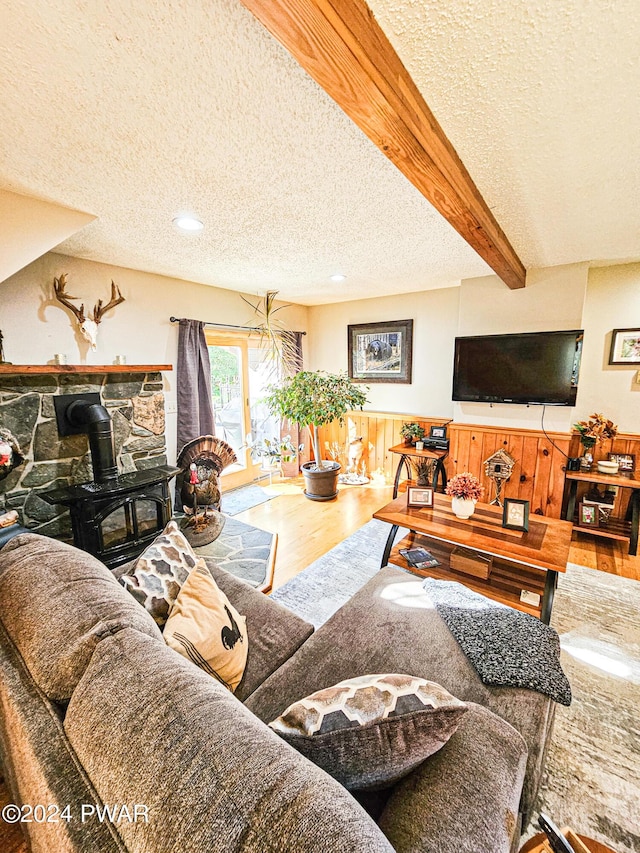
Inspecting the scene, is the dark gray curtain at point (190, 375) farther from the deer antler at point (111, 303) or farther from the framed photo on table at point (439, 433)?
the framed photo on table at point (439, 433)

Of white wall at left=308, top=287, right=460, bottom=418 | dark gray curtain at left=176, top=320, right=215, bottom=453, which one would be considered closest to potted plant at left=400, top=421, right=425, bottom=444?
white wall at left=308, top=287, right=460, bottom=418

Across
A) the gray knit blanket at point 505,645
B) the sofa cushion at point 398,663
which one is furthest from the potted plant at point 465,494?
the sofa cushion at point 398,663

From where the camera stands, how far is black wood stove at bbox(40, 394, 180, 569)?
7.97ft

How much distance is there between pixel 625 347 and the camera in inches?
120

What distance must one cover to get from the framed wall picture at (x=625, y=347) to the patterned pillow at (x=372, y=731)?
11.5ft

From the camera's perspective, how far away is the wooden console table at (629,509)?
9.26 feet

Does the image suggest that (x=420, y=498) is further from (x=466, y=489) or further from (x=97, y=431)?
(x=97, y=431)

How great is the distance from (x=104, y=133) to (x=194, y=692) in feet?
6.04

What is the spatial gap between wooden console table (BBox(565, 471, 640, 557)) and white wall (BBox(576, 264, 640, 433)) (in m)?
0.58

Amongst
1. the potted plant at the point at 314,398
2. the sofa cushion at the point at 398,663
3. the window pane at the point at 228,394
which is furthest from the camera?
the window pane at the point at 228,394

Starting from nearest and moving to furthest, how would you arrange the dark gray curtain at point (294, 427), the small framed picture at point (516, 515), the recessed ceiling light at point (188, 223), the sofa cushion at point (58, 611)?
the sofa cushion at point (58, 611) < the recessed ceiling light at point (188, 223) < the small framed picture at point (516, 515) < the dark gray curtain at point (294, 427)

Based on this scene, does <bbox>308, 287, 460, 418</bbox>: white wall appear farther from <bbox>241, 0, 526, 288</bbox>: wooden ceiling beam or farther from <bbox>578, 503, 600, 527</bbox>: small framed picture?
<bbox>241, 0, 526, 288</bbox>: wooden ceiling beam

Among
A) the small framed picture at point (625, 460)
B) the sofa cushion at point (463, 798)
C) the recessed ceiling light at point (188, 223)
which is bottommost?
the sofa cushion at point (463, 798)

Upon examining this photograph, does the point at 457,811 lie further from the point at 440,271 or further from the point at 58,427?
the point at 440,271
